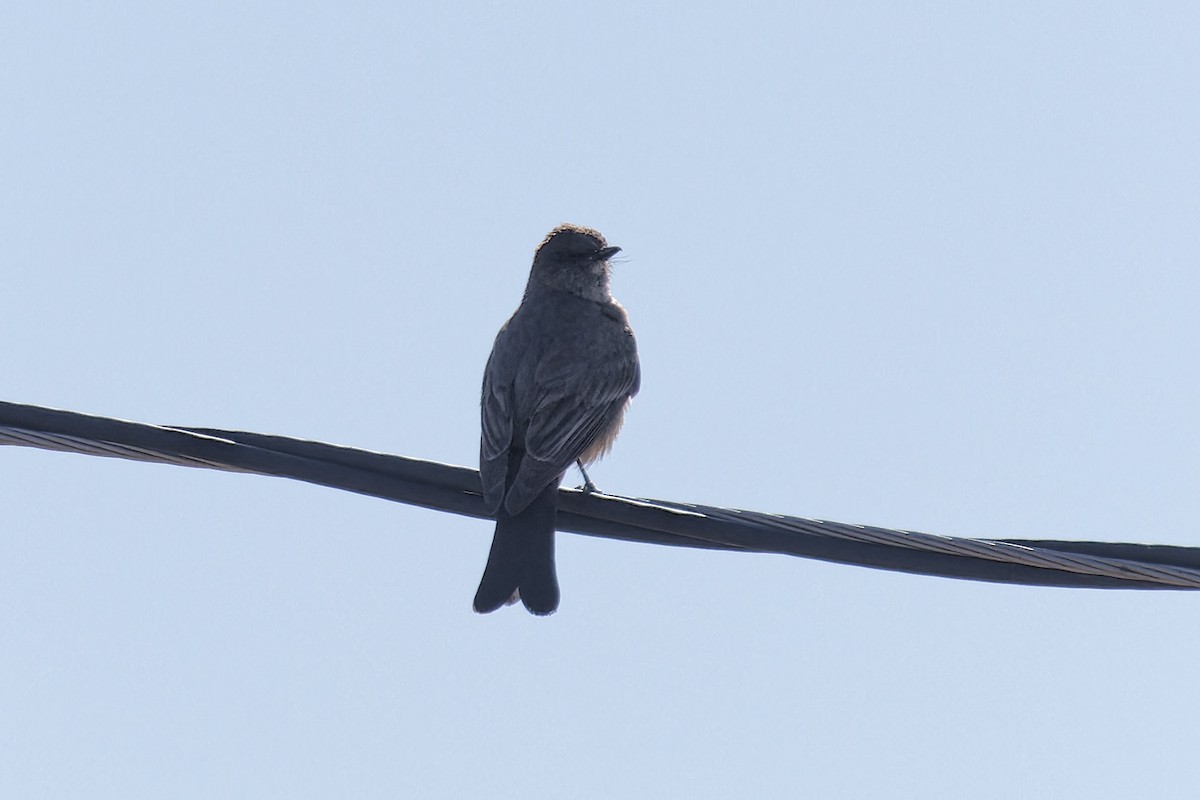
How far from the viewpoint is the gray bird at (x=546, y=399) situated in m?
7.85

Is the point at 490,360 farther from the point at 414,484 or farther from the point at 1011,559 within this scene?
the point at 1011,559

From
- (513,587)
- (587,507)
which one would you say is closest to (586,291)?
(513,587)

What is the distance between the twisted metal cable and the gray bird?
885 millimetres

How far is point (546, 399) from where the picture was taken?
8.74m

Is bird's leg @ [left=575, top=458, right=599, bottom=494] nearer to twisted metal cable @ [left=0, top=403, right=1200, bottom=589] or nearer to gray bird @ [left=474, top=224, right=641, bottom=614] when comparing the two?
gray bird @ [left=474, top=224, right=641, bottom=614]

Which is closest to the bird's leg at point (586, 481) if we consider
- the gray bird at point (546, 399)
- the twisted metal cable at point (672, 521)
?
the gray bird at point (546, 399)

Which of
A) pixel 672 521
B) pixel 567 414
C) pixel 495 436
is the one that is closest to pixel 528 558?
pixel 495 436

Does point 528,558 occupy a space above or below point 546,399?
below

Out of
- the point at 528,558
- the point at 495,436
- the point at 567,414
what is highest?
the point at 567,414

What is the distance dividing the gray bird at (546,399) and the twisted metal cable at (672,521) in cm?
88

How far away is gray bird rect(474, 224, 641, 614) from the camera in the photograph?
785 cm

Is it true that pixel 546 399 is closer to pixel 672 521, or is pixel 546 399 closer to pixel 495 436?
pixel 495 436

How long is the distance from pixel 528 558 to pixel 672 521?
1.93m

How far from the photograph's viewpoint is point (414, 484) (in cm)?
623
